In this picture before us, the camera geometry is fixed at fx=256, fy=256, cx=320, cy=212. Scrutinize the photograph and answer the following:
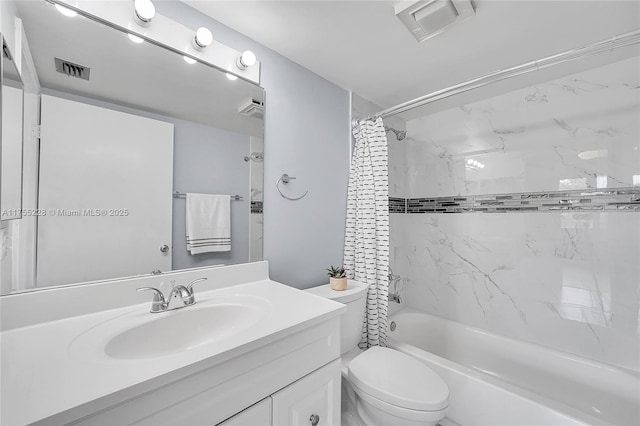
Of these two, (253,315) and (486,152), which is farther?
(486,152)

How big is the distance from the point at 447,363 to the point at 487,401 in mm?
232

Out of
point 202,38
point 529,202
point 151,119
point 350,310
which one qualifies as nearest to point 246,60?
point 202,38

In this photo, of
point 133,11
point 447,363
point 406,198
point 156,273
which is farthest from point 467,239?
point 133,11

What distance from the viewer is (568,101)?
183 centimetres

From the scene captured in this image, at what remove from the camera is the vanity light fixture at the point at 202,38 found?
1.23 m

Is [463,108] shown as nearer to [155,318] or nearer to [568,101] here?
[568,101]

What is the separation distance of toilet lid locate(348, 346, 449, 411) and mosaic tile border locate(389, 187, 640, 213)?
1.41 m

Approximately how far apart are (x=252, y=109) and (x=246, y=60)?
25 centimetres

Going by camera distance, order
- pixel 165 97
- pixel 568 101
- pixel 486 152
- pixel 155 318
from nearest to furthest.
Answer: pixel 155 318
pixel 165 97
pixel 568 101
pixel 486 152

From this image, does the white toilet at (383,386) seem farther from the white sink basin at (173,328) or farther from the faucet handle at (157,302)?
the faucet handle at (157,302)

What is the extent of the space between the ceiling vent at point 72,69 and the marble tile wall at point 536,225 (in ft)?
7.27

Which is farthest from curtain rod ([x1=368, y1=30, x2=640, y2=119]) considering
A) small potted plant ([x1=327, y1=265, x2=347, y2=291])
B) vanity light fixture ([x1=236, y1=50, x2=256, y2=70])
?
small potted plant ([x1=327, y1=265, x2=347, y2=291])

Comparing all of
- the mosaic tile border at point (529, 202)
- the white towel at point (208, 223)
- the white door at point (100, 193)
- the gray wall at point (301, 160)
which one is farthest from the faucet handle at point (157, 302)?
the mosaic tile border at point (529, 202)

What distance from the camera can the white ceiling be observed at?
1261mm
